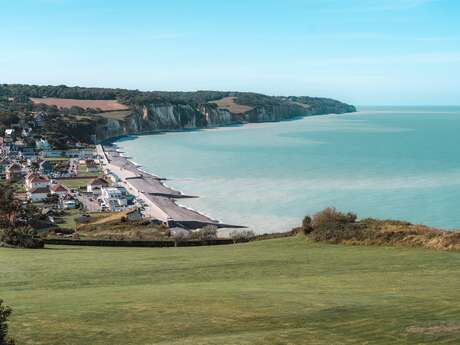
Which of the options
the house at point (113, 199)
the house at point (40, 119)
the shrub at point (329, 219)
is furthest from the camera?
the house at point (40, 119)

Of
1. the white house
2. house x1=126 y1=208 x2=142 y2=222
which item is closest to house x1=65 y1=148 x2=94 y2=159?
the white house

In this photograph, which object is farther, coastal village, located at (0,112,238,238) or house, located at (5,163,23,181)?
house, located at (5,163,23,181)

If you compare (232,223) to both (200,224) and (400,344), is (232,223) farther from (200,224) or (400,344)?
(400,344)

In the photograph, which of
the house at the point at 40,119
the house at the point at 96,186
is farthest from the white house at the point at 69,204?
the house at the point at 40,119

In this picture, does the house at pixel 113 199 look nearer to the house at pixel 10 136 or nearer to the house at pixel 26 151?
the house at pixel 26 151

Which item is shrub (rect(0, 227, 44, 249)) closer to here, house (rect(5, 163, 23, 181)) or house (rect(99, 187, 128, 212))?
house (rect(99, 187, 128, 212))

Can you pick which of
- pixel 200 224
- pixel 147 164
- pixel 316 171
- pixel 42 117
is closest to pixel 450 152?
pixel 316 171
